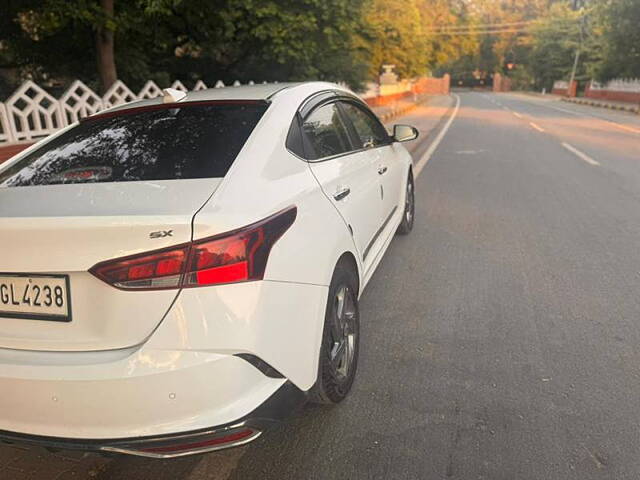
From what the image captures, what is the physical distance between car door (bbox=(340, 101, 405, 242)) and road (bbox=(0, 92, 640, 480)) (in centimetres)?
65

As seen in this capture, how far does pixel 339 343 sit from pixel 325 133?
1.21 metres

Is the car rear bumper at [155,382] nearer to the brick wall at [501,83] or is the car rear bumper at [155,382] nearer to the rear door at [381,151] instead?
the rear door at [381,151]

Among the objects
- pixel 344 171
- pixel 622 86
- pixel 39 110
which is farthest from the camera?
pixel 622 86

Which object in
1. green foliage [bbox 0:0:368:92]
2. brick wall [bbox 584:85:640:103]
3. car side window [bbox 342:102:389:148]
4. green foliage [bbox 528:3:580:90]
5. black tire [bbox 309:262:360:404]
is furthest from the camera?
green foliage [bbox 528:3:580:90]

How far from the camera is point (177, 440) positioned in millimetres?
1752

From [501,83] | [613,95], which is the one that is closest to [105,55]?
[613,95]

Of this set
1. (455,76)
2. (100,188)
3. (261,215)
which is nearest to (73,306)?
(100,188)

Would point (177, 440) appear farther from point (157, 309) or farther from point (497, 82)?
point (497, 82)

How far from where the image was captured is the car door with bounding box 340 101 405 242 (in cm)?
374

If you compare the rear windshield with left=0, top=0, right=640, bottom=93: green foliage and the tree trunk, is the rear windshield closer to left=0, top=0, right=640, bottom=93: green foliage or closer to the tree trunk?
left=0, top=0, right=640, bottom=93: green foliage

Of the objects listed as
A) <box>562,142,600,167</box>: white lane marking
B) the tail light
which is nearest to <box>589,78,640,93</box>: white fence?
<box>562,142,600,167</box>: white lane marking

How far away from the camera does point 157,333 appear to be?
174cm

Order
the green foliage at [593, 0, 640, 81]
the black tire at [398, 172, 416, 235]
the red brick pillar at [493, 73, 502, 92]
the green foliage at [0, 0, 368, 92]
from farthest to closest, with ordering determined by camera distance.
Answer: the red brick pillar at [493, 73, 502, 92]
the green foliage at [593, 0, 640, 81]
the green foliage at [0, 0, 368, 92]
the black tire at [398, 172, 416, 235]

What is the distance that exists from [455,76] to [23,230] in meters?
109
